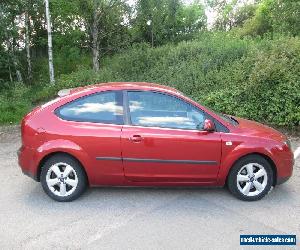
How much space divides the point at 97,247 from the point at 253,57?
24.9 ft

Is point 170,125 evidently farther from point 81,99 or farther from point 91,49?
point 91,49

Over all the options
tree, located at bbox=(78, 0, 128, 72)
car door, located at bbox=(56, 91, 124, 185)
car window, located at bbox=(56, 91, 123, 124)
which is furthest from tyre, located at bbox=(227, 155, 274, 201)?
tree, located at bbox=(78, 0, 128, 72)

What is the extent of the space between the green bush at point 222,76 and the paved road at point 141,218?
134 inches

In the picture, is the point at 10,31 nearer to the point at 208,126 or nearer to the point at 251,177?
the point at 208,126

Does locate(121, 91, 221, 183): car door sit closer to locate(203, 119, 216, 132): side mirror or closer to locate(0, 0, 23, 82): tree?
locate(203, 119, 216, 132): side mirror

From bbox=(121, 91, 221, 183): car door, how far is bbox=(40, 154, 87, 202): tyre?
656mm

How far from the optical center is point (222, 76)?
10.6m

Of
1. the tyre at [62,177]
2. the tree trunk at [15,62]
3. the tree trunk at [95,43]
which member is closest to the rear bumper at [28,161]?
the tyre at [62,177]

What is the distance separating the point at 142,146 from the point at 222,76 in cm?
600

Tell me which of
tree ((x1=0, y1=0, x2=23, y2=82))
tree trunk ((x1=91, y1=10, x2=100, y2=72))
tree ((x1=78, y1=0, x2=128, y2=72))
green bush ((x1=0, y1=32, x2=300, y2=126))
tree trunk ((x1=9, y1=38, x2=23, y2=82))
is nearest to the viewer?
green bush ((x1=0, y1=32, x2=300, y2=126))

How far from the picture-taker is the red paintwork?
5.21 metres

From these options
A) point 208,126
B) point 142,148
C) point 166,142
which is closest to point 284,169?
point 208,126

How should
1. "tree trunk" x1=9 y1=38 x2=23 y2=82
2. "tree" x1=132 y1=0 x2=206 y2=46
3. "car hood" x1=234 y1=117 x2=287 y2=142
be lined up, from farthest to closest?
"tree" x1=132 y1=0 x2=206 y2=46 → "tree trunk" x1=9 y1=38 x2=23 y2=82 → "car hood" x1=234 y1=117 x2=287 y2=142

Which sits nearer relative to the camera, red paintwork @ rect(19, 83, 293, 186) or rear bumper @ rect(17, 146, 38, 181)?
red paintwork @ rect(19, 83, 293, 186)
